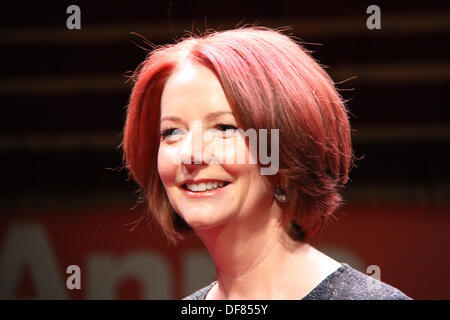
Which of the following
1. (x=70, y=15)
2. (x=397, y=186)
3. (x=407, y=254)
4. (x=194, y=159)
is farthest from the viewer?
(x=397, y=186)

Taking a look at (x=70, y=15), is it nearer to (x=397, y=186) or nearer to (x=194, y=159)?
(x=194, y=159)

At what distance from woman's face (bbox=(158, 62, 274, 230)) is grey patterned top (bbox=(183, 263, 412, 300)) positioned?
21 cm

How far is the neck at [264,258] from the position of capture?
4.73 ft

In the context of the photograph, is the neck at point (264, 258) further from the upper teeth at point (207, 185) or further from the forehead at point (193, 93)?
the forehead at point (193, 93)

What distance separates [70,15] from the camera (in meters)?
2.09

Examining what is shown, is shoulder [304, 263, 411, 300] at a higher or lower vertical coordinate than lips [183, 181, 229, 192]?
lower

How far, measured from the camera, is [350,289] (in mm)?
1432

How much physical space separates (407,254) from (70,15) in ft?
4.53

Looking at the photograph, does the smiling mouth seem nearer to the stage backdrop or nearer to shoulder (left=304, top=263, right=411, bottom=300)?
shoulder (left=304, top=263, right=411, bottom=300)

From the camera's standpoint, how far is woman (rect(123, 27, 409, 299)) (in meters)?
1.37

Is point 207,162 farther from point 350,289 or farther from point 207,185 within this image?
point 350,289

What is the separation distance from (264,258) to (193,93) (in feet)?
1.33

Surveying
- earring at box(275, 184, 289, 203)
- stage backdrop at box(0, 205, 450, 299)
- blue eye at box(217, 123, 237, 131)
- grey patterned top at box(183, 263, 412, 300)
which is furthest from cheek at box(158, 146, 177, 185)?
stage backdrop at box(0, 205, 450, 299)
